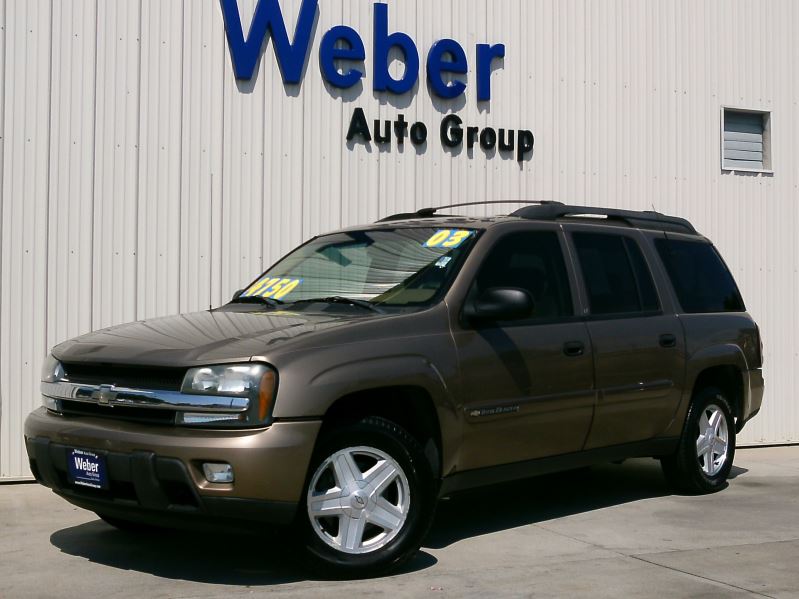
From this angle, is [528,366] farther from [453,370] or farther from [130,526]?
[130,526]

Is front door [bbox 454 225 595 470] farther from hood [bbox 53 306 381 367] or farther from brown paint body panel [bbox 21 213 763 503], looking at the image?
hood [bbox 53 306 381 367]

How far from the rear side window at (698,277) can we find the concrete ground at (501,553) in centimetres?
137

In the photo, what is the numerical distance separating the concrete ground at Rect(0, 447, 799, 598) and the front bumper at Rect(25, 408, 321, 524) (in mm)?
386

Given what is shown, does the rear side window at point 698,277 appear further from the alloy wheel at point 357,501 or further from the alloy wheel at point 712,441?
the alloy wheel at point 357,501

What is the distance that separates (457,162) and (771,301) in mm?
3833

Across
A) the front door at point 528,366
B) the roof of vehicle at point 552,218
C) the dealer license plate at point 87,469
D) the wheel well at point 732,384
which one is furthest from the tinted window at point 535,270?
the dealer license plate at point 87,469

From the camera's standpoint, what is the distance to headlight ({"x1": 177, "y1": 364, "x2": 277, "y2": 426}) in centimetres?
520

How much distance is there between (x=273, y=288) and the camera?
6926 millimetres

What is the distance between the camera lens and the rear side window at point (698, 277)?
795 centimetres

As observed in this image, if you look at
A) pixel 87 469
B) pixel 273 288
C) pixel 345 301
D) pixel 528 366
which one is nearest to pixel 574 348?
pixel 528 366

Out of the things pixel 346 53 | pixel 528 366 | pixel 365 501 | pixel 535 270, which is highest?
pixel 346 53

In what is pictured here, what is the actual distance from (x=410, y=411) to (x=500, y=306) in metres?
0.73

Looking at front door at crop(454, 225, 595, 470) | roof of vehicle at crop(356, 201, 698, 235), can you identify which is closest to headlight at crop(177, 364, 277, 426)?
front door at crop(454, 225, 595, 470)

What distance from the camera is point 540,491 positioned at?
27.3ft
